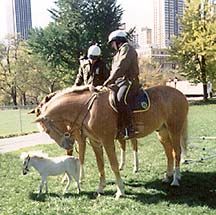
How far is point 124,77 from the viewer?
5.95m

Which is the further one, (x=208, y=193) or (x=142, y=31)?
(x=142, y=31)

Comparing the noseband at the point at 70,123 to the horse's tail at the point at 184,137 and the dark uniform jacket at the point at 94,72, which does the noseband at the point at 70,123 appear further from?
the horse's tail at the point at 184,137

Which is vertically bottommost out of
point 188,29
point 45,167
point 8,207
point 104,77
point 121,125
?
point 8,207

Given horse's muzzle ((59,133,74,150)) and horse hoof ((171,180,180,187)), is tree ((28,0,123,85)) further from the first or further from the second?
horse's muzzle ((59,133,74,150))

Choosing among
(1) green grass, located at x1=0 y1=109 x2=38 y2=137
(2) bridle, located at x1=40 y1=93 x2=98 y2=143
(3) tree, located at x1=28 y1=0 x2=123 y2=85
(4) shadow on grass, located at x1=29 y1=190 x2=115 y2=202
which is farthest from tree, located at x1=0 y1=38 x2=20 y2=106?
(2) bridle, located at x1=40 y1=93 x2=98 y2=143

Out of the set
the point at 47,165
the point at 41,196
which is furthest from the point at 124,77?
the point at 41,196

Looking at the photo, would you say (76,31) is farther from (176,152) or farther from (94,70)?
(176,152)

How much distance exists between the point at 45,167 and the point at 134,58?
2.03 m

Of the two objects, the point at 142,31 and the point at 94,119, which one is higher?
the point at 142,31

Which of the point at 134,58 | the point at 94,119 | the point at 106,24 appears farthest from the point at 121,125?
the point at 106,24

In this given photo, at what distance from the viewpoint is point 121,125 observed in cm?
603

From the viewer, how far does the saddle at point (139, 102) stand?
5888 mm

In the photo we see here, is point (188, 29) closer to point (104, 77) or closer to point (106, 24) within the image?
point (106, 24)

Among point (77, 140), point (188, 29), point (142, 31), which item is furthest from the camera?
point (142, 31)
